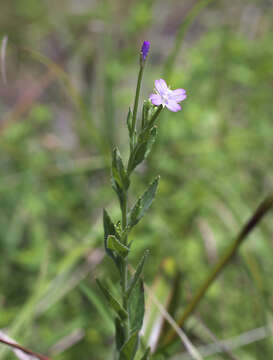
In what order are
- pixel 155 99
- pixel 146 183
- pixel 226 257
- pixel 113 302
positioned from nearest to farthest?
pixel 155 99 < pixel 113 302 < pixel 226 257 < pixel 146 183

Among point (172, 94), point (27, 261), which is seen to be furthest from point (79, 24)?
point (172, 94)

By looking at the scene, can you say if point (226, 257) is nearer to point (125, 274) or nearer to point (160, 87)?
point (125, 274)

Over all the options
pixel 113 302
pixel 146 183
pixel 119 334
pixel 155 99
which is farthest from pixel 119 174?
pixel 146 183

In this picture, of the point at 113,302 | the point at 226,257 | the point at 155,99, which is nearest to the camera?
the point at 155,99

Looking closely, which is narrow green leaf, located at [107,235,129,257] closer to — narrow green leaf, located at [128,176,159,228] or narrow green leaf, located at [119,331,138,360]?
narrow green leaf, located at [128,176,159,228]

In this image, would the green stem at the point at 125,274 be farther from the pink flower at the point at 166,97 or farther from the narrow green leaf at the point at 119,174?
the pink flower at the point at 166,97
